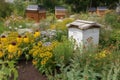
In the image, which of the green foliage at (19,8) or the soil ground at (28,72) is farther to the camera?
the green foliage at (19,8)

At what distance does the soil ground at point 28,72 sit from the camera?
4.80 m

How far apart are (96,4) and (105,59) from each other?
9871 millimetres

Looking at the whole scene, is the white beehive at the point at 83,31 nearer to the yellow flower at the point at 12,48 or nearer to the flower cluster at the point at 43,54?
the flower cluster at the point at 43,54

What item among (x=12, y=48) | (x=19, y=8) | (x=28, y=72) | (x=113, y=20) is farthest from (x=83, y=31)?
(x=19, y=8)

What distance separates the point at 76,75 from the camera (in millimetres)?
3939

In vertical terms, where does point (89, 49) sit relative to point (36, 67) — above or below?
above

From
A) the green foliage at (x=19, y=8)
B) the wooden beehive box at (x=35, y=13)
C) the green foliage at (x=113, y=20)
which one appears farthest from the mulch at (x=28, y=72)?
the green foliage at (x=19, y=8)

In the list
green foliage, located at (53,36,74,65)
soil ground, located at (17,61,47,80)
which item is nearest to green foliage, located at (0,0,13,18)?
soil ground, located at (17,61,47,80)

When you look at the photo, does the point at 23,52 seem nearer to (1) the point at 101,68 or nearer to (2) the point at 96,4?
(1) the point at 101,68

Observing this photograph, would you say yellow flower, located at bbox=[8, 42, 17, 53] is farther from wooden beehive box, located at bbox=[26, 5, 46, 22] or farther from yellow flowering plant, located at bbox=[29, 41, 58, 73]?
wooden beehive box, located at bbox=[26, 5, 46, 22]

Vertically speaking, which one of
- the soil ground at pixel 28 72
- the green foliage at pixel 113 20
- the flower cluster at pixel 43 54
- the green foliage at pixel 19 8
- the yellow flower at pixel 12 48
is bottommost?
the green foliage at pixel 19 8

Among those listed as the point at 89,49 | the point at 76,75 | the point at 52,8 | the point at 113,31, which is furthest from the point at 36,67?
the point at 52,8

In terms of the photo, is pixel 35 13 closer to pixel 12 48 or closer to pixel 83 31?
pixel 83 31

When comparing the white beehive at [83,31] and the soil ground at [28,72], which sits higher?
the white beehive at [83,31]
